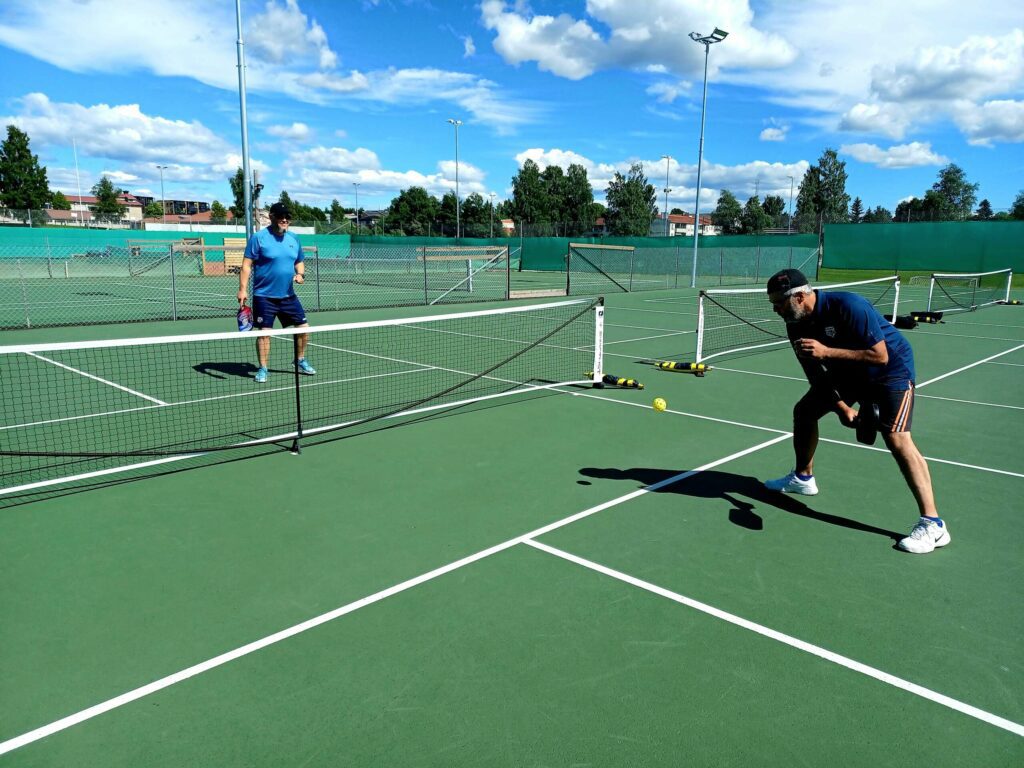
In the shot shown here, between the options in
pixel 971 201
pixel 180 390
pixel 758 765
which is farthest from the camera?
pixel 971 201

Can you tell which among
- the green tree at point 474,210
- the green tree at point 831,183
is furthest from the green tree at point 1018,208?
the green tree at point 474,210

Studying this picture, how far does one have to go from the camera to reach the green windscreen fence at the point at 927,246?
35062 mm

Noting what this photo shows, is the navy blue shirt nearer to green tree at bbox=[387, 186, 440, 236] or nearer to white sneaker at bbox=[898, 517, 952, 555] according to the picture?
white sneaker at bbox=[898, 517, 952, 555]

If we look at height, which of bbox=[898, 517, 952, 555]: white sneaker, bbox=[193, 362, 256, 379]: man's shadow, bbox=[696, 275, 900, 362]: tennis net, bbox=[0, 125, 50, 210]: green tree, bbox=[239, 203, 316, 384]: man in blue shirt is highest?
bbox=[0, 125, 50, 210]: green tree

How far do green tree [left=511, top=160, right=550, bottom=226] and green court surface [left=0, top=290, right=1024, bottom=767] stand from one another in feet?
290

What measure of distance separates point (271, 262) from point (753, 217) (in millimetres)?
99477

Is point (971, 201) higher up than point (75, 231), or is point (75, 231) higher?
point (971, 201)

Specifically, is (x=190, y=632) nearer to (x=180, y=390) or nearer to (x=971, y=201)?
(x=180, y=390)

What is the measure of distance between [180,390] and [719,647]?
825 cm

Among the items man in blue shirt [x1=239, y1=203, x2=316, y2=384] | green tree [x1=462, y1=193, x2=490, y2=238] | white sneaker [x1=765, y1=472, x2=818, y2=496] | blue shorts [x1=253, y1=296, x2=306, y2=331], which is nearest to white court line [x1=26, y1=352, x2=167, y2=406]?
man in blue shirt [x1=239, y1=203, x2=316, y2=384]

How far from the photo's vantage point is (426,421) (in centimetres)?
793

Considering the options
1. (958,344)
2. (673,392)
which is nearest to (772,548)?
(673,392)

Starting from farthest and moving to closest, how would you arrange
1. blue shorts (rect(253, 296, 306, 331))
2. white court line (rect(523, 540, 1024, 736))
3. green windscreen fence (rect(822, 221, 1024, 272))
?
green windscreen fence (rect(822, 221, 1024, 272)), blue shorts (rect(253, 296, 306, 331)), white court line (rect(523, 540, 1024, 736))

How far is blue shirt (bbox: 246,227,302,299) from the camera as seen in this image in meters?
9.09
